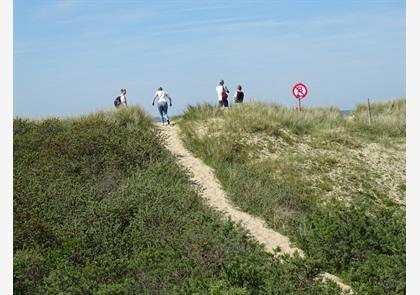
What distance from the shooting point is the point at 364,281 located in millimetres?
10258

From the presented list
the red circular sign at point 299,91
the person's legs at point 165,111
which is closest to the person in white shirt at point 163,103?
the person's legs at point 165,111

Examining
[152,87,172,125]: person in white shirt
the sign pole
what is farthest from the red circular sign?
[152,87,172,125]: person in white shirt

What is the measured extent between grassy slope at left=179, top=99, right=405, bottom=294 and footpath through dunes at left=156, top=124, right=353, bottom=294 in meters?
0.22

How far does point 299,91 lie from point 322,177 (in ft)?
23.3

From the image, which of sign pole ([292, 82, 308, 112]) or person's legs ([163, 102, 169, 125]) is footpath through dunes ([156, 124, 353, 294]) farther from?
sign pole ([292, 82, 308, 112])

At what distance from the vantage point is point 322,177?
1702 centimetres

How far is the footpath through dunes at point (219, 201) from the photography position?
1318 cm

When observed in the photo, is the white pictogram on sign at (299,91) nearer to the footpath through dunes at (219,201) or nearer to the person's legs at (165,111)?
the person's legs at (165,111)

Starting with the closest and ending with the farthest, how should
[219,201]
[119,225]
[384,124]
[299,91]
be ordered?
[119,225] → [219,201] → [384,124] → [299,91]

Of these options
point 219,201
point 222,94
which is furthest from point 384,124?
point 219,201

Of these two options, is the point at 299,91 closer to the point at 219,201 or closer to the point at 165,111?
the point at 165,111

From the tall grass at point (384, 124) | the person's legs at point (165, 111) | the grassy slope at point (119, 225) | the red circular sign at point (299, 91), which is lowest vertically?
the grassy slope at point (119, 225)

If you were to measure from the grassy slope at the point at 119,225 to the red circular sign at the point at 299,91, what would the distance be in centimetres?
659

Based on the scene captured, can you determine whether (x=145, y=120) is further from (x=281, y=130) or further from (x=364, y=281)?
(x=364, y=281)
